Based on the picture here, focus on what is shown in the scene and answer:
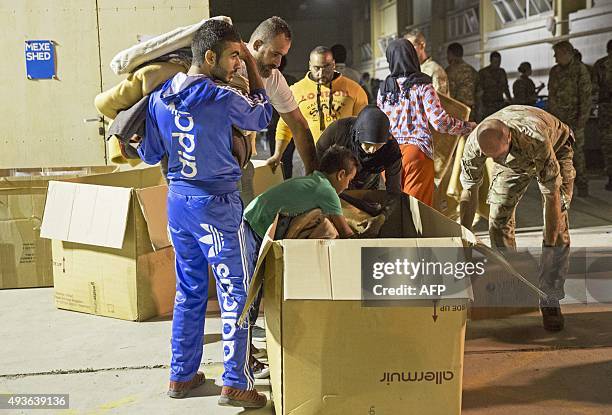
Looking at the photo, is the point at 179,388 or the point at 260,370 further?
the point at 260,370

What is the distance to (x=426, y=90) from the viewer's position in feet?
14.9

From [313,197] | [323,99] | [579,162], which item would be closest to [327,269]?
[313,197]

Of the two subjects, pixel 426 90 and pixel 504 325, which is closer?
pixel 504 325

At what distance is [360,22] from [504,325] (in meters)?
25.6

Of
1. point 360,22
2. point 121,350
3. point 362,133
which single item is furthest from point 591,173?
point 360,22

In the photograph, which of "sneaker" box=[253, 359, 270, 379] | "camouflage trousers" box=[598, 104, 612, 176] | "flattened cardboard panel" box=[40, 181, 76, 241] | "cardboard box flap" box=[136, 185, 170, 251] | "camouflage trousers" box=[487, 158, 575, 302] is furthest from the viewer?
"camouflage trousers" box=[598, 104, 612, 176]

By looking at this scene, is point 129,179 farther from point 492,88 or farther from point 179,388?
point 492,88

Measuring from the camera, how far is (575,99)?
7.91 metres

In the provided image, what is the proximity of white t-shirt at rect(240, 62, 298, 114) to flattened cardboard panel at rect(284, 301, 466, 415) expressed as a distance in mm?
1274

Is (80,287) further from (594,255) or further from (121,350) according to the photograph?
(594,255)

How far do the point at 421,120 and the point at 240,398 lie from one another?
2278 mm

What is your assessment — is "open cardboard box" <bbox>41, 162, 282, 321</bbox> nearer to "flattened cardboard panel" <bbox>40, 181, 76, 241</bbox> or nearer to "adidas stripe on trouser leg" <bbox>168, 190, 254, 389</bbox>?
"flattened cardboard panel" <bbox>40, 181, 76, 241</bbox>

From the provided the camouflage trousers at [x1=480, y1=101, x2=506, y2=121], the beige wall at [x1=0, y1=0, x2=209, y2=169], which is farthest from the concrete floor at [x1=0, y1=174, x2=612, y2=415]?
the camouflage trousers at [x1=480, y1=101, x2=506, y2=121]

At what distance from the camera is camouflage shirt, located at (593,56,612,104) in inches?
324
